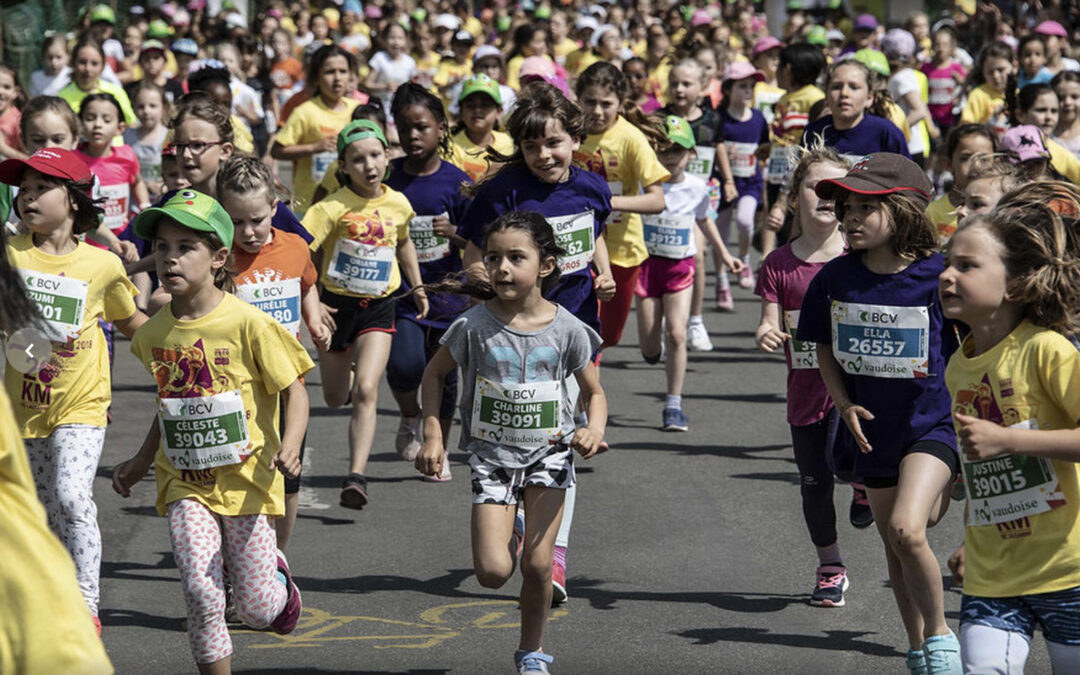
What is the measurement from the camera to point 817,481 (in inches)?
271

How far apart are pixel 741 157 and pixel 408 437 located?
5.97 meters

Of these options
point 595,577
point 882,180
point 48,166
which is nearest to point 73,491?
point 48,166

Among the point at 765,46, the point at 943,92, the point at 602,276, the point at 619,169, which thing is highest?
the point at 765,46

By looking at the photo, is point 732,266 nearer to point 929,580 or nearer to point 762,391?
point 762,391

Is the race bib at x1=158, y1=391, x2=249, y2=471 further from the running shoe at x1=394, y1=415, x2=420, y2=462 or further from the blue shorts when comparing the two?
the running shoe at x1=394, y1=415, x2=420, y2=462

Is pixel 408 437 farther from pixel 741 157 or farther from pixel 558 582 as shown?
pixel 741 157

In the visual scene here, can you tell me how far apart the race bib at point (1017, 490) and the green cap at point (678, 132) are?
249 inches

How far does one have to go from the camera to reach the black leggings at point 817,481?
6.89 metres

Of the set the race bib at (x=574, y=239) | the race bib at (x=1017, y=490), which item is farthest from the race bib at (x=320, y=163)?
the race bib at (x=1017, y=490)

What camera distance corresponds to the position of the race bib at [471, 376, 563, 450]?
592 cm

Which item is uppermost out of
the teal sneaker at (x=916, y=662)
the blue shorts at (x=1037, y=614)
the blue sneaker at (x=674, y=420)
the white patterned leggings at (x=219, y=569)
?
the blue shorts at (x=1037, y=614)

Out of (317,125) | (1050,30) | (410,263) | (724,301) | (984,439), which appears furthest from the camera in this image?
(1050,30)

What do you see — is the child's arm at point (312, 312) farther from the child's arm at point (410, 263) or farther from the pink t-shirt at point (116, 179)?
the pink t-shirt at point (116, 179)

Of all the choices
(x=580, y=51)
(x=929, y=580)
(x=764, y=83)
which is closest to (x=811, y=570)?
(x=929, y=580)
